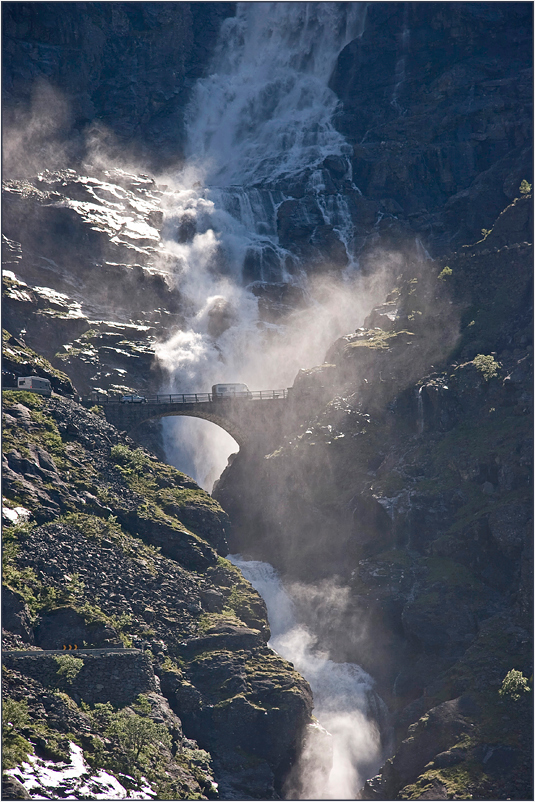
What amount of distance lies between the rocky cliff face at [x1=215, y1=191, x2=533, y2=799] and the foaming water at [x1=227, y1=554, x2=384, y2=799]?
7.42 ft

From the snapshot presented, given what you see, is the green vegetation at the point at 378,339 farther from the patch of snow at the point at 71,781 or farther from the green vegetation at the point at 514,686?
the patch of snow at the point at 71,781

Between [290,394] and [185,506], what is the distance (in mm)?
30582

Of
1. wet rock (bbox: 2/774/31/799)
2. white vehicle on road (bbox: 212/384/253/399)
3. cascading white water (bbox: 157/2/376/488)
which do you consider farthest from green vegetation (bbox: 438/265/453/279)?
wet rock (bbox: 2/774/31/799)

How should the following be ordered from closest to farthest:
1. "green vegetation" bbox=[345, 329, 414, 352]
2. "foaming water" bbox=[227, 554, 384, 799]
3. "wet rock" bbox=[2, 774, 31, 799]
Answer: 1. "wet rock" bbox=[2, 774, 31, 799]
2. "foaming water" bbox=[227, 554, 384, 799]
3. "green vegetation" bbox=[345, 329, 414, 352]

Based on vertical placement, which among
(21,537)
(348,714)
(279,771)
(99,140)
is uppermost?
(99,140)

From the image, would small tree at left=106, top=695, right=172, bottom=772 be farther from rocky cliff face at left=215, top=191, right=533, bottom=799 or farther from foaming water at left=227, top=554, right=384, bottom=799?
rocky cliff face at left=215, top=191, right=533, bottom=799

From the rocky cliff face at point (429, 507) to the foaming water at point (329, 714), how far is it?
2.26 m

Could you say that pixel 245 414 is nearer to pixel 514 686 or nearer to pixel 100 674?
pixel 514 686

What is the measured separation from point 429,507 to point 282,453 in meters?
24.1

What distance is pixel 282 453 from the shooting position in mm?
122438

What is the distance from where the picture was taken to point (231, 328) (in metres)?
166

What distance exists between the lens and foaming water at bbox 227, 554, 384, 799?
82.4 metres

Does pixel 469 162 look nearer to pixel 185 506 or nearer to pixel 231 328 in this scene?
pixel 231 328

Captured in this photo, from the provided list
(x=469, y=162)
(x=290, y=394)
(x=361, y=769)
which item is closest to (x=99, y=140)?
(x=469, y=162)
